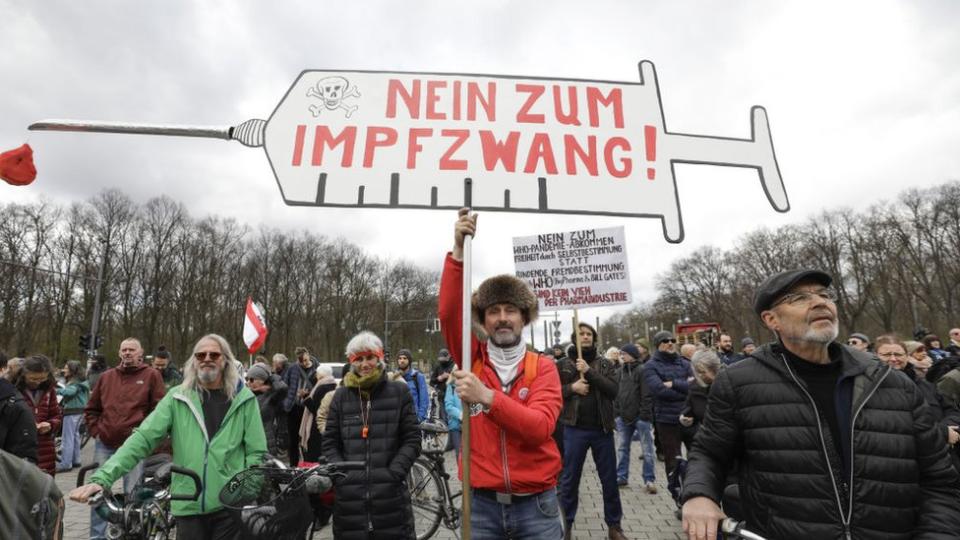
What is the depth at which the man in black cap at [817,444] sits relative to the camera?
1782 mm

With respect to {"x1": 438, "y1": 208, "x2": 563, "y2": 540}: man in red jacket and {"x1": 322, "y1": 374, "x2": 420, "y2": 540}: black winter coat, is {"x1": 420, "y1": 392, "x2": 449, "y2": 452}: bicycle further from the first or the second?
{"x1": 438, "y1": 208, "x2": 563, "y2": 540}: man in red jacket

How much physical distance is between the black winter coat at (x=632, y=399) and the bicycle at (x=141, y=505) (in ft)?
18.5

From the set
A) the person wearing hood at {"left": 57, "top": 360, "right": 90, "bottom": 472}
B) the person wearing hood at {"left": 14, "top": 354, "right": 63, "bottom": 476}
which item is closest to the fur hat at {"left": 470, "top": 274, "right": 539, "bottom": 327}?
the person wearing hood at {"left": 14, "top": 354, "right": 63, "bottom": 476}

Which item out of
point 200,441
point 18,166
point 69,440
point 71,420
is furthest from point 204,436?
point 69,440

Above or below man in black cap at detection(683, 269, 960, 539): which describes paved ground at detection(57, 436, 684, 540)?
below

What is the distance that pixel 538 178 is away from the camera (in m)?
2.28

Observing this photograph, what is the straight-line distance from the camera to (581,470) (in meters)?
5.07

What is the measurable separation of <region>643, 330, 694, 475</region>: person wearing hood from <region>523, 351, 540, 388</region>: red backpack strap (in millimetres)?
4503

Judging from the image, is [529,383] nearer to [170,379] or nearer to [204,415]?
[204,415]

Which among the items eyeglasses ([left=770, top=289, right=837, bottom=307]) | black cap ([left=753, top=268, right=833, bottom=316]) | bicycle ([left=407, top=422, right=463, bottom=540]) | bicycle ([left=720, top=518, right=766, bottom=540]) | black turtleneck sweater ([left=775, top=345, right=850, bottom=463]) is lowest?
bicycle ([left=407, top=422, right=463, bottom=540])

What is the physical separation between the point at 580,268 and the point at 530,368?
303 centimetres

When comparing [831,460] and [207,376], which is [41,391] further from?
[831,460]

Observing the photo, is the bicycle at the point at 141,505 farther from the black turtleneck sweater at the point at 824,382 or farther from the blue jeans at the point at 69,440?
the blue jeans at the point at 69,440

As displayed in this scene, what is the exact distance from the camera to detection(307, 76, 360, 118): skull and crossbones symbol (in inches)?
92.4
